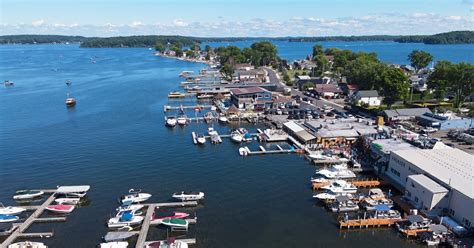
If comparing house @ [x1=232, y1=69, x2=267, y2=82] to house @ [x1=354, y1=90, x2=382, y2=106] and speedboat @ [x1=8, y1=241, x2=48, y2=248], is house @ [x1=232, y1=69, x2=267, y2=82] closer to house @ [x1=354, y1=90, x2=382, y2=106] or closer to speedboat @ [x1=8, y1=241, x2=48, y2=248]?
house @ [x1=354, y1=90, x2=382, y2=106]

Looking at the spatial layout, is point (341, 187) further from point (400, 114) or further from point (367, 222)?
point (400, 114)

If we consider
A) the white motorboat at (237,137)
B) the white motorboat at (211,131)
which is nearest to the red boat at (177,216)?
the white motorboat at (237,137)

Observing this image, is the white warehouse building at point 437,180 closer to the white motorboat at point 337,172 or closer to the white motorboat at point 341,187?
the white motorboat at point 337,172

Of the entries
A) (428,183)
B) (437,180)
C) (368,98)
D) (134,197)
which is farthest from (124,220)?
(368,98)

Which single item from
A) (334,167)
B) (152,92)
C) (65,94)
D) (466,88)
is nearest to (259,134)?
(334,167)

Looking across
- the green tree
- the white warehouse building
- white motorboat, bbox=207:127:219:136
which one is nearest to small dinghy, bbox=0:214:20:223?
white motorboat, bbox=207:127:219:136

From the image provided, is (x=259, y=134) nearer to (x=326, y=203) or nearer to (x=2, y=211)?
(x=326, y=203)

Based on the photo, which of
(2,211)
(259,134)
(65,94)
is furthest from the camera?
(65,94)
